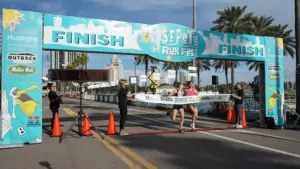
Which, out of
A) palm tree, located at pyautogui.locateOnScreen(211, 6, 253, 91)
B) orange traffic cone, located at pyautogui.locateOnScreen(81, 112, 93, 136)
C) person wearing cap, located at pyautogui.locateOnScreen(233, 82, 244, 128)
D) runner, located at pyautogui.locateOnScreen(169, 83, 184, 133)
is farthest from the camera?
palm tree, located at pyautogui.locateOnScreen(211, 6, 253, 91)

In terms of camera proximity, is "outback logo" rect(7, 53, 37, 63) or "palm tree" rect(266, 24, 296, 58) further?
"palm tree" rect(266, 24, 296, 58)

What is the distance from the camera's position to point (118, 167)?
630 centimetres

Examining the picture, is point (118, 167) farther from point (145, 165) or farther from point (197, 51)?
point (197, 51)

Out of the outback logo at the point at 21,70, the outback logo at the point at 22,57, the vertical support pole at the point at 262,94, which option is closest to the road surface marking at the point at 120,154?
the outback logo at the point at 21,70

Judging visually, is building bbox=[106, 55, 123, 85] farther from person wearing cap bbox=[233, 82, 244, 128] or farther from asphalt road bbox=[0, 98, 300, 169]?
person wearing cap bbox=[233, 82, 244, 128]

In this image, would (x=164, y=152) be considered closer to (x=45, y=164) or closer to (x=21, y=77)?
(x=45, y=164)

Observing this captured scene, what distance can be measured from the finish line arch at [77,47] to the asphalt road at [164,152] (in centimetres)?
110

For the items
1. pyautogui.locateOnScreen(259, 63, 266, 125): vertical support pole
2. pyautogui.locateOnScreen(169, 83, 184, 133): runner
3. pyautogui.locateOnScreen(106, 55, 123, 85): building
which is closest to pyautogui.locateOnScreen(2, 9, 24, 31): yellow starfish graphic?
pyautogui.locateOnScreen(106, 55, 123, 85): building

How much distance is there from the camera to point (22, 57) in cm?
884

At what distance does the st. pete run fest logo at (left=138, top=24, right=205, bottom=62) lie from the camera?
10680mm

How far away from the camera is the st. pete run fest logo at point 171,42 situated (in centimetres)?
1068

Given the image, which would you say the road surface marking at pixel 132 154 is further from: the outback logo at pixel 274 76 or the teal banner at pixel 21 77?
the outback logo at pixel 274 76

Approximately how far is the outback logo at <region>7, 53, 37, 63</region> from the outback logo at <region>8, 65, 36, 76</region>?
0.55 feet

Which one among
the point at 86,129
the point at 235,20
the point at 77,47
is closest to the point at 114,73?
the point at 77,47
